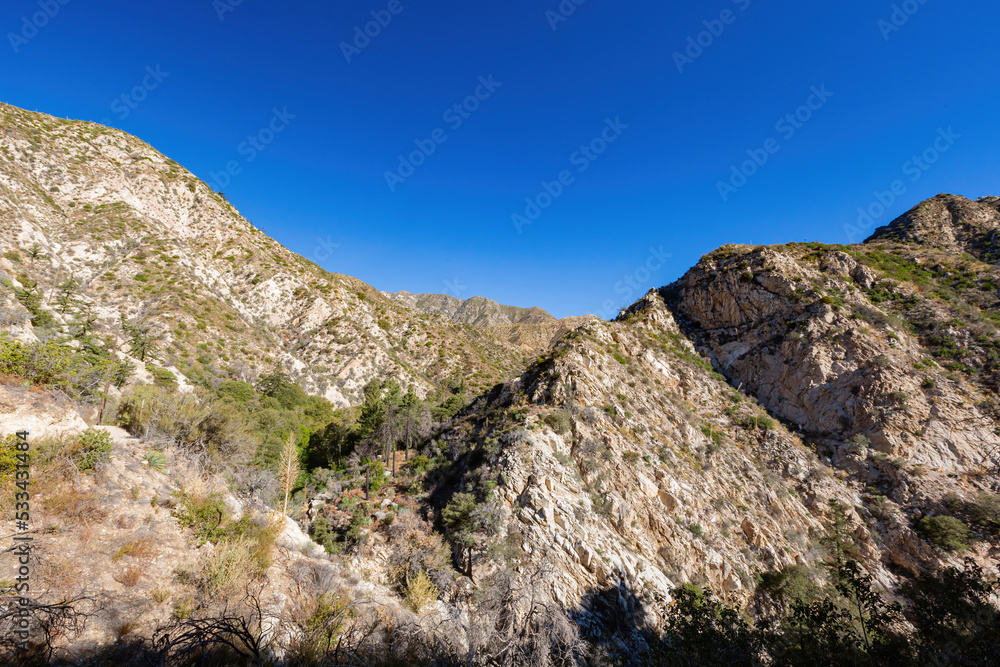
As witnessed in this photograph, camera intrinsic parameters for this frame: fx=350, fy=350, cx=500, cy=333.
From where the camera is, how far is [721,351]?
23.7 meters

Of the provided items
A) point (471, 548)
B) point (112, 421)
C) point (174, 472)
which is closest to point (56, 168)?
point (112, 421)

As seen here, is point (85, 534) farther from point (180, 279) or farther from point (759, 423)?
point (180, 279)

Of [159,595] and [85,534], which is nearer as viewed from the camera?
[159,595]

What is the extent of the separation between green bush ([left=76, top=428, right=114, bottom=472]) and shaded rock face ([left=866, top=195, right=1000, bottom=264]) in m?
45.5

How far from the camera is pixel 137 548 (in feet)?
21.1

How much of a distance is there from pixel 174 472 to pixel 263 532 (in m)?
2.96

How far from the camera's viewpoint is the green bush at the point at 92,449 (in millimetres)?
7254

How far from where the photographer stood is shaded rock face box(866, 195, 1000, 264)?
25.8 m

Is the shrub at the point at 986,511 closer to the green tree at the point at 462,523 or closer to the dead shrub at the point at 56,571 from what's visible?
the green tree at the point at 462,523

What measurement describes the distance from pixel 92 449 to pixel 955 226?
52105 mm

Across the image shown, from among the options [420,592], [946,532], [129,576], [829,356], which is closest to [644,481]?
[420,592]

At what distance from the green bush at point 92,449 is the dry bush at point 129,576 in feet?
9.03

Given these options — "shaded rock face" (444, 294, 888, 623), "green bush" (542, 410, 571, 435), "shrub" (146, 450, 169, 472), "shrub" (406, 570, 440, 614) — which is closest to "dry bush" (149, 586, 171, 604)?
"shrub" (146, 450, 169, 472)

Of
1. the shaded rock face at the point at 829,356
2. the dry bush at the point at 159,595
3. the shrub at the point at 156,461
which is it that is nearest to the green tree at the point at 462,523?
the dry bush at the point at 159,595
